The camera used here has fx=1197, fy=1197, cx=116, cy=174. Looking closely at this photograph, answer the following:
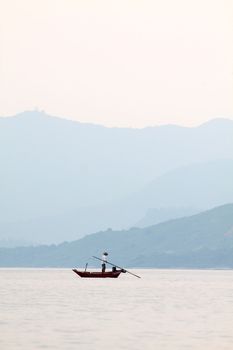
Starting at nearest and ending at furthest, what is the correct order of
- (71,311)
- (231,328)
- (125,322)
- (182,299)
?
1. (231,328)
2. (125,322)
3. (71,311)
4. (182,299)

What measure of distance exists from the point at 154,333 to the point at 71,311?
24899 millimetres

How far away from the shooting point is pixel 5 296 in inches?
5325

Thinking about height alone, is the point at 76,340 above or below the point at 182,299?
below

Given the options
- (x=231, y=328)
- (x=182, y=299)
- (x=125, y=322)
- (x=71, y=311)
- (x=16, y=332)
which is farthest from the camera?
(x=182, y=299)

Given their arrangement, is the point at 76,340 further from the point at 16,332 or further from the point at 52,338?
the point at 16,332

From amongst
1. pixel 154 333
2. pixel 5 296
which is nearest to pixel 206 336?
pixel 154 333

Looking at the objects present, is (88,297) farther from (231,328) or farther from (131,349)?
(131,349)

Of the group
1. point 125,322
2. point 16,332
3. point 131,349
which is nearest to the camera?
point 131,349

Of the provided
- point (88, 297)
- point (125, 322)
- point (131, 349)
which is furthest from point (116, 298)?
point (131, 349)

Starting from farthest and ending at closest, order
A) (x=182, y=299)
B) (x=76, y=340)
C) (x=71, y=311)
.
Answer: (x=182, y=299)
(x=71, y=311)
(x=76, y=340)

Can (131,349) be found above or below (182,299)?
below

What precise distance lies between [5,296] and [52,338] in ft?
209

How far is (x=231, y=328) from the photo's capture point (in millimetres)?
81812

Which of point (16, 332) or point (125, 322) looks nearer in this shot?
point (16, 332)
